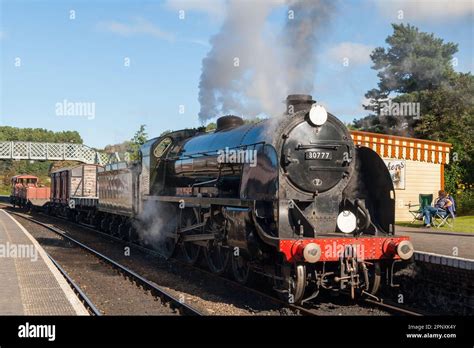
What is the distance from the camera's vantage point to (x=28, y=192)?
3922 centimetres

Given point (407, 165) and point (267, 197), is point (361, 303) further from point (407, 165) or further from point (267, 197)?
point (407, 165)

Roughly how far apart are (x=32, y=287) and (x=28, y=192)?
3234 centimetres

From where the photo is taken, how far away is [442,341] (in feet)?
21.5

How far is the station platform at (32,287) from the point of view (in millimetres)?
7546

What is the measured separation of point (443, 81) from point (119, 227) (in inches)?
1040

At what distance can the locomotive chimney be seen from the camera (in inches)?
370

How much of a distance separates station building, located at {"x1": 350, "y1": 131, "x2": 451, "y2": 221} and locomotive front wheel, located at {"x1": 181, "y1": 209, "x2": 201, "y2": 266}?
8.85m

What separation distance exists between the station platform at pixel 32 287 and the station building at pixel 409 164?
12.0 meters

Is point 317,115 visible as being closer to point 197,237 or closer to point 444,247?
point 197,237

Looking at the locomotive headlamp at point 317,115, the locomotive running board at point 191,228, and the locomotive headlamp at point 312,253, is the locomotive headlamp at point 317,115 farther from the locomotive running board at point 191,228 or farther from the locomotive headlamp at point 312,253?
the locomotive running board at point 191,228

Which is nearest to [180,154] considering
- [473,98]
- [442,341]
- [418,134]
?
[442,341]

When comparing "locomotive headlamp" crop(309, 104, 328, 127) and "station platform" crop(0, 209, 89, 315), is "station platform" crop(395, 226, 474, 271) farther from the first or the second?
"station platform" crop(0, 209, 89, 315)

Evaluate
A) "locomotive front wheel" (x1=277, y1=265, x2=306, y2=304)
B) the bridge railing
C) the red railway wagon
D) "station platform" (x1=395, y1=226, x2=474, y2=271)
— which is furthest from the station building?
the bridge railing

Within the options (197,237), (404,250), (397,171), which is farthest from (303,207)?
(397,171)
